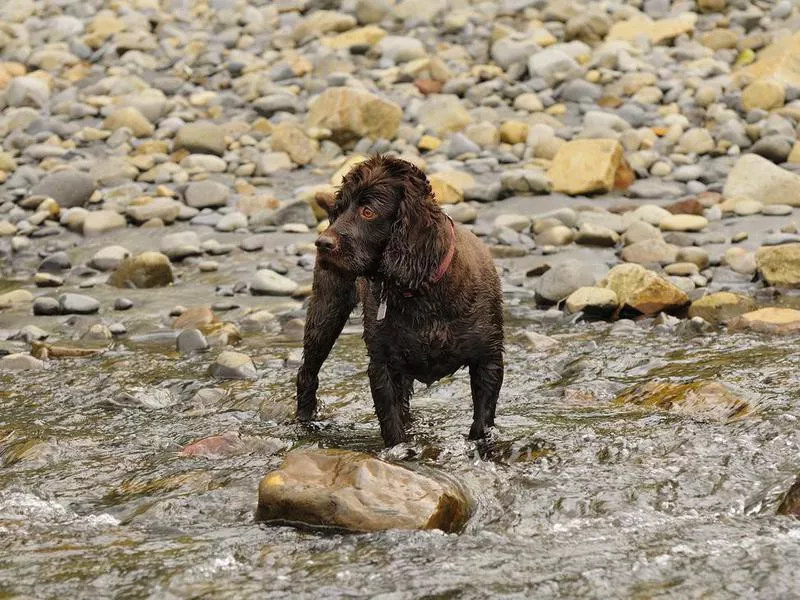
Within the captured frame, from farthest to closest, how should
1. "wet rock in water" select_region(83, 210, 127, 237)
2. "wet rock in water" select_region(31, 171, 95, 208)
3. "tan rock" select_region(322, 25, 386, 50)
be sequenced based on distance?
"tan rock" select_region(322, 25, 386, 50) < "wet rock in water" select_region(31, 171, 95, 208) < "wet rock in water" select_region(83, 210, 127, 237)

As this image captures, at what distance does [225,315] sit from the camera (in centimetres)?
1317

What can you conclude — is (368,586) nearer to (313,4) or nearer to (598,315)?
(598,315)

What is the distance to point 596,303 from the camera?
11844 millimetres

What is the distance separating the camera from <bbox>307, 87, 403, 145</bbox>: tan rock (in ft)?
63.2

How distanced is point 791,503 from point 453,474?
6.29 ft

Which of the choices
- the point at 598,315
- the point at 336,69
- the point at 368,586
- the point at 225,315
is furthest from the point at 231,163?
the point at 368,586

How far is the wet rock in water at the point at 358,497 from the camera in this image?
19.6 feet

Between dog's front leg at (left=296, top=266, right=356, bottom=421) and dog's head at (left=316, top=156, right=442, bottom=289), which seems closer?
dog's head at (left=316, top=156, right=442, bottom=289)

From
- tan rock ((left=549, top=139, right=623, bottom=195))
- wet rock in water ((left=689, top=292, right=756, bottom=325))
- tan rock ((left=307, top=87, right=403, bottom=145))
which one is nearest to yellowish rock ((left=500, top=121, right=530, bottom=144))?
tan rock ((left=307, top=87, right=403, bottom=145))

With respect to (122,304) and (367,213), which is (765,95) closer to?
(122,304)

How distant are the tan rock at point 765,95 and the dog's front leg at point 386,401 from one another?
45.9ft

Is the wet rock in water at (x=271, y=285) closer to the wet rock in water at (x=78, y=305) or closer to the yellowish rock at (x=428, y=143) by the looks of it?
the wet rock in water at (x=78, y=305)

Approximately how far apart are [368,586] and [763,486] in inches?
94.5

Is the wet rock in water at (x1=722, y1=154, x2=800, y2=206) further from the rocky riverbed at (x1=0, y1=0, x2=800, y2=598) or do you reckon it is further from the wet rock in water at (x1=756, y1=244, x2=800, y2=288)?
the wet rock in water at (x1=756, y1=244, x2=800, y2=288)
